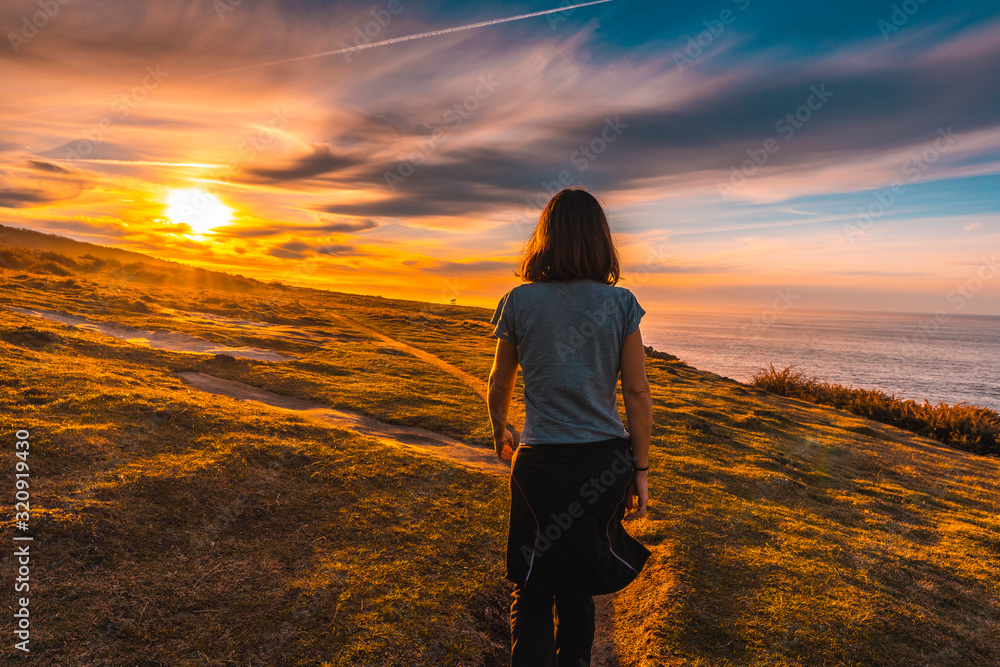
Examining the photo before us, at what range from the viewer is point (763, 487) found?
10.1 m

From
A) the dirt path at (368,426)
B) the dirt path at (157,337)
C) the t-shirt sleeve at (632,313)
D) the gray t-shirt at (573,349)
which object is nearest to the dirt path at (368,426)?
the dirt path at (368,426)

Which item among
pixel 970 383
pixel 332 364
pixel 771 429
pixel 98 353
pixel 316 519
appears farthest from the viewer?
pixel 970 383

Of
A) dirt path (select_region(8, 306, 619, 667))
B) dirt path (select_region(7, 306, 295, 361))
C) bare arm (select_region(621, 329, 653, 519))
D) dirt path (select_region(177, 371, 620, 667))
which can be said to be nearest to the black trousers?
bare arm (select_region(621, 329, 653, 519))

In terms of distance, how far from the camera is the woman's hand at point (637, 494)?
3326 mm

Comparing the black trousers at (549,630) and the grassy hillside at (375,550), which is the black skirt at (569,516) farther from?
the grassy hillside at (375,550)

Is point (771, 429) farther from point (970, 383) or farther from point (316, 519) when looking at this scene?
point (970, 383)

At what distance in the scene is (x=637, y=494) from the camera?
11.1 feet

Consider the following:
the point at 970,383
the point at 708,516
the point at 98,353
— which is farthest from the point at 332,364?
the point at 970,383

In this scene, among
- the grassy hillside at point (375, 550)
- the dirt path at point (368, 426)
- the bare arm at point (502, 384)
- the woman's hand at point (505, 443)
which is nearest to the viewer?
the bare arm at point (502, 384)

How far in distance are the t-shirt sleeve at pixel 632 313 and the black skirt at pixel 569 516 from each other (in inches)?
29.2

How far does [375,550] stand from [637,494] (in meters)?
3.58

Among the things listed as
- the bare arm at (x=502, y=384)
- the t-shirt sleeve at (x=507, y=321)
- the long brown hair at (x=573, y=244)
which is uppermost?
the long brown hair at (x=573, y=244)

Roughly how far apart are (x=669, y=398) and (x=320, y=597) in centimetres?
1697

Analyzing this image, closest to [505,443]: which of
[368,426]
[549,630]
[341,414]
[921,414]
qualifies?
[549,630]
